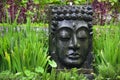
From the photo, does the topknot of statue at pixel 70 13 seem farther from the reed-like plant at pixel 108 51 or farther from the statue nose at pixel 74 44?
the reed-like plant at pixel 108 51

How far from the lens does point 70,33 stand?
20.4 feet

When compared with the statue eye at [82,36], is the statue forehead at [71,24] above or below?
above

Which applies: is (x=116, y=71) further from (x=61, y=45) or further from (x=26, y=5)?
(x=26, y=5)

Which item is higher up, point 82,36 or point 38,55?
point 82,36

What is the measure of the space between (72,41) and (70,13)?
0.35 m

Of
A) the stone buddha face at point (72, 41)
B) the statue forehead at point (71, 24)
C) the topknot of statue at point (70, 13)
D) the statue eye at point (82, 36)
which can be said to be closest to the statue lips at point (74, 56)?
the stone buddha face at point (72, 41)

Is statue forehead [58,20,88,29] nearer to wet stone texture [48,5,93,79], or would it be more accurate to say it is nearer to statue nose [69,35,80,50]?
wet stone texture [48,5,93,79]

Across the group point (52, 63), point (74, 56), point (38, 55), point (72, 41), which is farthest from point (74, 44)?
point (38, 55)

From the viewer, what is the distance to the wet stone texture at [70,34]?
20.4 feet

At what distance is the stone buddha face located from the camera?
621cm

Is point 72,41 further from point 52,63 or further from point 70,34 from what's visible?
point 52,63

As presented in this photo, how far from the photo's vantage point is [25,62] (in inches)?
241

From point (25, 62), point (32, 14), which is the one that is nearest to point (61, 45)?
point (25, 62)

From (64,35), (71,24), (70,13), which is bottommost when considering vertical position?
(64,35)
